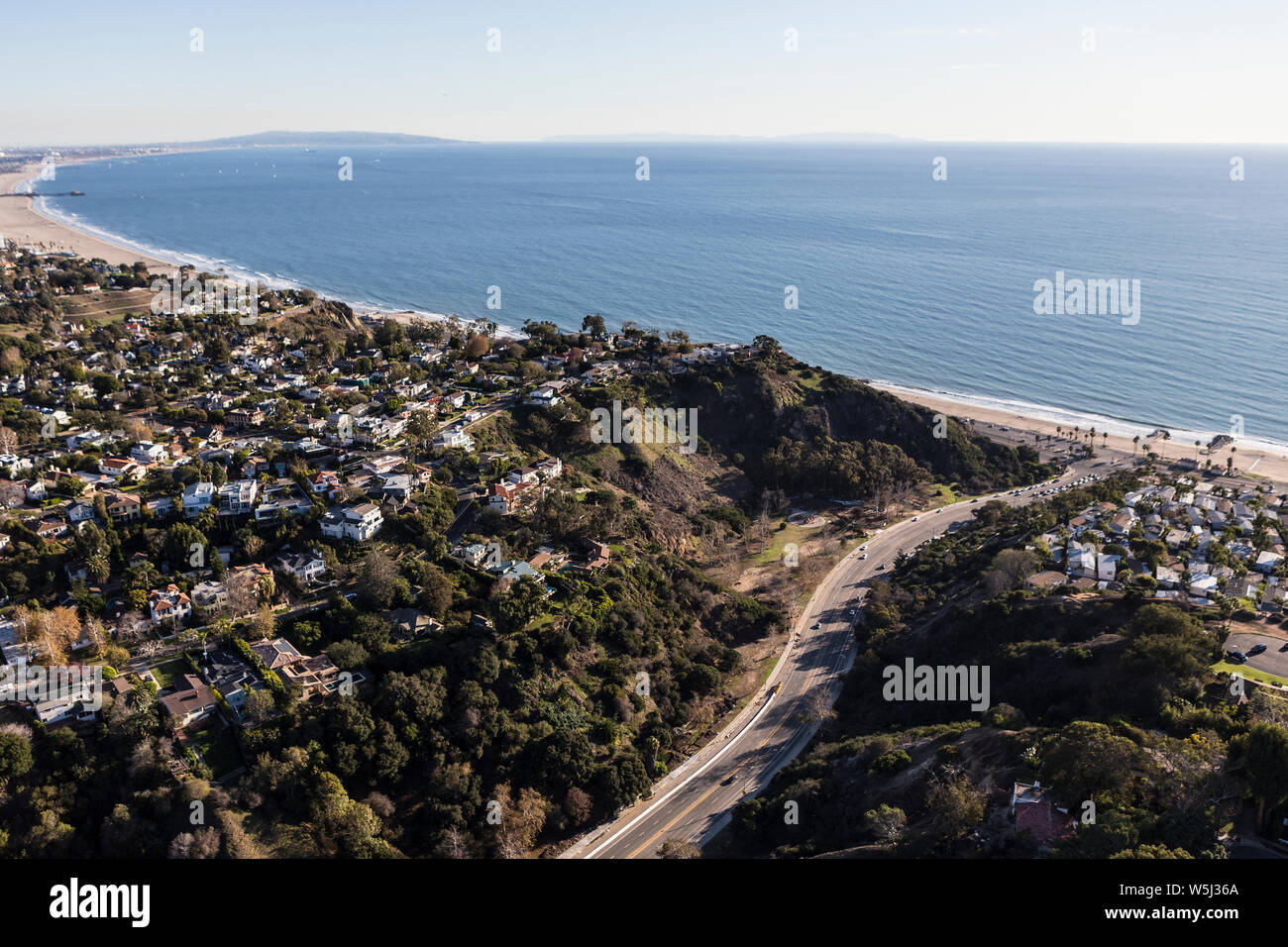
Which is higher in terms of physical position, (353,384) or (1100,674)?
(353,384)

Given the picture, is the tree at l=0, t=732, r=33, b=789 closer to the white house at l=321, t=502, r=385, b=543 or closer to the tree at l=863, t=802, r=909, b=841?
the white house at l=321, t=502, r=385, b=543

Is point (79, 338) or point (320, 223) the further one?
point (320, 223)

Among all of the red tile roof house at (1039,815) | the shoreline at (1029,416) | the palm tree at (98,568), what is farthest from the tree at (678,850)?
the shoreline at (1029,416)

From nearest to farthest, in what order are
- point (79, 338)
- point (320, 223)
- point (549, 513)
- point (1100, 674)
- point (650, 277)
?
point (1100, 674)
point (549, 513)
point (79, 338)
point (650, 277)
point (320, 223)

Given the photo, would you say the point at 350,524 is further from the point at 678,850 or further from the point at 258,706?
the point at 678,850

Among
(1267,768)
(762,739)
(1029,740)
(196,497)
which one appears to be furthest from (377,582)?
(1267,768)
